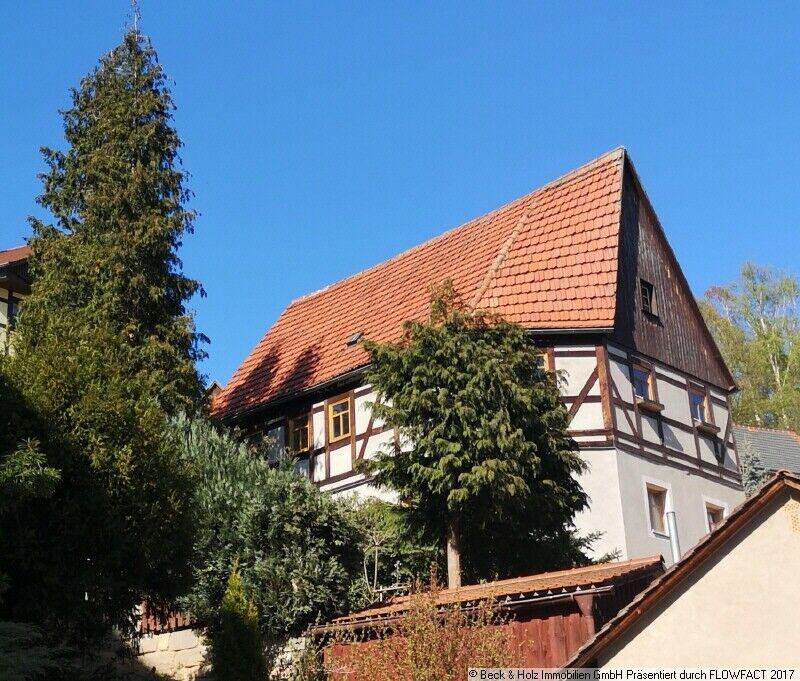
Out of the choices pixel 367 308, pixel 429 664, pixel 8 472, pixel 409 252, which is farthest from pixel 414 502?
pixel 409 252

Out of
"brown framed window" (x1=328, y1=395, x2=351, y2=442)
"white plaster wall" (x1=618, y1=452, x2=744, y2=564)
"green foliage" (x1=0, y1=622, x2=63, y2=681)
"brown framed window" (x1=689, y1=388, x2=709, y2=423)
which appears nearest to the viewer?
"green foliage" (x1=0, y1=622, x2=63, y2=681)

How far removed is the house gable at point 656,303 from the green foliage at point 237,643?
413 inches

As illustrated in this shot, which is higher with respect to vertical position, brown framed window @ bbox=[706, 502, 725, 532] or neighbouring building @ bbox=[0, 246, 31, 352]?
neighbouring building @ bbox=[0, 246, 31, 352]

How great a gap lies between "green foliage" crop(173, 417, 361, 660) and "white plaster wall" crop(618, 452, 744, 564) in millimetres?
6033

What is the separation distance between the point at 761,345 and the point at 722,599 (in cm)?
3124

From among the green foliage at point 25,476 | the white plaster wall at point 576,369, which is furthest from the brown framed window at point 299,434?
the green foliage at point 25,476

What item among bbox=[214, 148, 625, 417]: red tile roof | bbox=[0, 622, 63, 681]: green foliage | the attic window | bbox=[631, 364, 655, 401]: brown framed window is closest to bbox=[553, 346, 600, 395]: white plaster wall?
bbox=[214, 148, 625, 417]: red tile roof

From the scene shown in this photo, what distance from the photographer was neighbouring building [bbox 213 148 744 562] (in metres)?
22.9

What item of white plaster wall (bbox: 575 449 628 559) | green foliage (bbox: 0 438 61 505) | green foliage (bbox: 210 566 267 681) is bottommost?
green foliage (bbox: 210 566 267 681)

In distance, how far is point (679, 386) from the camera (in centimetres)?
2562

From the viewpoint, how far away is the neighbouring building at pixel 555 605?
14.4m

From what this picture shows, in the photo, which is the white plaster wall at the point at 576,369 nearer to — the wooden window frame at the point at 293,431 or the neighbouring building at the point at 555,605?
the wooden window frame at the point at 293,431

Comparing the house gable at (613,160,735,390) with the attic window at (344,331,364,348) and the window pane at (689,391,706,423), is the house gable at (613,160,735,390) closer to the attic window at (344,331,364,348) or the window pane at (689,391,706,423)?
the window pane at (689,391,706,423)

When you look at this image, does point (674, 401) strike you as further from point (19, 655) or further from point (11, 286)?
point (19, 655)
